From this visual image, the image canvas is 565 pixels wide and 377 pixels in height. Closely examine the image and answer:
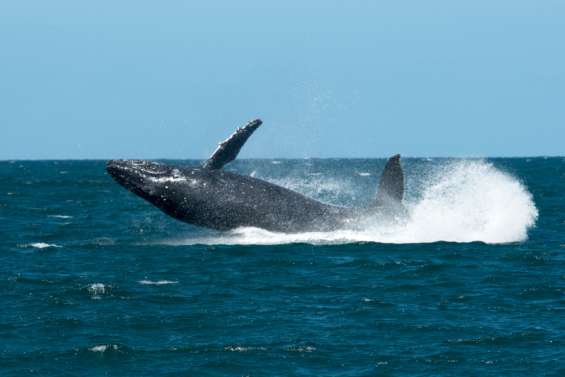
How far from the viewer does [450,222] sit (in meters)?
32.5

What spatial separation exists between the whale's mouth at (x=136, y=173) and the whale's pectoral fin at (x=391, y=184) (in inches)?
221

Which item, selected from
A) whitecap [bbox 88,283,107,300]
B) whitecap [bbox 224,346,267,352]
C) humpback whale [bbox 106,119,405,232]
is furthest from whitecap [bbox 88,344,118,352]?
humpback whale [bbox 106,119,405,232]

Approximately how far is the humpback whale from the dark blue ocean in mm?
569

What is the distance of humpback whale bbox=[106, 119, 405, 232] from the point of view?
27.5m

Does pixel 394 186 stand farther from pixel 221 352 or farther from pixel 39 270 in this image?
pixel 221 352

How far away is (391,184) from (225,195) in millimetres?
4275

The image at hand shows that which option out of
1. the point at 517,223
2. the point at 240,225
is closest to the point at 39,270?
the point at 240,225

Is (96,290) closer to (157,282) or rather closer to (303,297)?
(157,282)

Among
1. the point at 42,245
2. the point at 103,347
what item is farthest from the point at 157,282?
the point at 42,245

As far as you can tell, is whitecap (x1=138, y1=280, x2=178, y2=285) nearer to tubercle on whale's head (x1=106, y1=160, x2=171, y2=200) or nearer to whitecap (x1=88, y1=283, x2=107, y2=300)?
whitecap (x1=88, y1=283, x2=107, y2=300)

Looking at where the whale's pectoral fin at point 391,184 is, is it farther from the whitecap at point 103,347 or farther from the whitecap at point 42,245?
the whitecap at point 103,347

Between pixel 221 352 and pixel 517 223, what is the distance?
19.4 metres

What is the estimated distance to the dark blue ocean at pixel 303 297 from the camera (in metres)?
16.5

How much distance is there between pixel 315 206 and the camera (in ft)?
94.9
